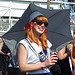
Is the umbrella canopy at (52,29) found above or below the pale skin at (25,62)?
above

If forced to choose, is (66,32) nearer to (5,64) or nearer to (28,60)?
(28,60)

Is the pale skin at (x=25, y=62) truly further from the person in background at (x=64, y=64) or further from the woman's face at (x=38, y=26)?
the person in background at (x=64, y=64)

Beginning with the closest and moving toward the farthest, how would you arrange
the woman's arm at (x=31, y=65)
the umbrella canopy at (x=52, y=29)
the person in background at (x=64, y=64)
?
the woman's arm at (x=31, y=65), the umbrella canopy at (x=52, y=29), the person in background at (x=64, y=64)

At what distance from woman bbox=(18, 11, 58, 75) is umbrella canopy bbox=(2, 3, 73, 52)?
561 mm

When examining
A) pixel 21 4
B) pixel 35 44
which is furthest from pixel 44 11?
pixel 21 4

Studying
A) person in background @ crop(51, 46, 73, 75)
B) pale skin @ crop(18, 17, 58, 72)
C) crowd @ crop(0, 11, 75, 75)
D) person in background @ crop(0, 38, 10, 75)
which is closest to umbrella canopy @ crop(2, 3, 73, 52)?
person in background @ crop(51, 46, 73, 75)

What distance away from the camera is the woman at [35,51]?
232 cm

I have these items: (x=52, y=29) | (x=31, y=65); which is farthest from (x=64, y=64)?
(x=31, y=65)

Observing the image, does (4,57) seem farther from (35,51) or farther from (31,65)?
(31,65)

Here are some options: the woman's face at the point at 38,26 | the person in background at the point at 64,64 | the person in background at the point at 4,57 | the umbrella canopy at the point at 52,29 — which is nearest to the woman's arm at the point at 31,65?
the woman's face at the point at 38,26

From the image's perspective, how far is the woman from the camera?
91.4 inches

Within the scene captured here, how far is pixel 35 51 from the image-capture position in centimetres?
250

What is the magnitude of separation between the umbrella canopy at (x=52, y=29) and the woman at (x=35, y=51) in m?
0.56

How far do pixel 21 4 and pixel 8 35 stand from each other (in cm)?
726
